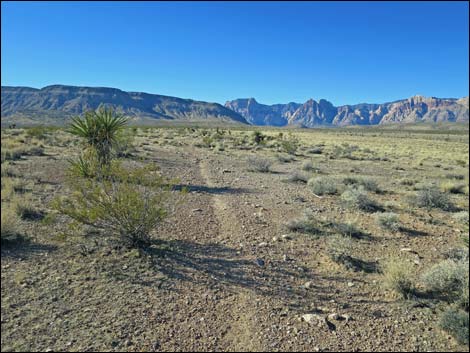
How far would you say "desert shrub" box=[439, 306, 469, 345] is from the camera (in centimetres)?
407

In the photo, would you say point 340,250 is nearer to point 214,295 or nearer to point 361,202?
point 214,295

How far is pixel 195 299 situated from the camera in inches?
191

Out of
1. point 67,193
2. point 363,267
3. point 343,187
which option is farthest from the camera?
point 343,187

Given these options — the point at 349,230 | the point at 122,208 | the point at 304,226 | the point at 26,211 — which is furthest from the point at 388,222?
the point at 26,211

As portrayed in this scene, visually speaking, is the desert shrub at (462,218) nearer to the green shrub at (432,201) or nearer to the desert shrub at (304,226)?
the green shrub at (432,201)

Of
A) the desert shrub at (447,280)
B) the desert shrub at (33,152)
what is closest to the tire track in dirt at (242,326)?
the desert shrub at (447,280)

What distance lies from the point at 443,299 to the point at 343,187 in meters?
8.10

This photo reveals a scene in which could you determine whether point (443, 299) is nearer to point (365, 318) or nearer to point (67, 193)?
point (365, 318)

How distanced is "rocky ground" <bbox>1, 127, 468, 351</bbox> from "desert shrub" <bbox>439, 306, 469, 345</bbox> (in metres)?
0.11

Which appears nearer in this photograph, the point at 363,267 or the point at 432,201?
the point at 363,267

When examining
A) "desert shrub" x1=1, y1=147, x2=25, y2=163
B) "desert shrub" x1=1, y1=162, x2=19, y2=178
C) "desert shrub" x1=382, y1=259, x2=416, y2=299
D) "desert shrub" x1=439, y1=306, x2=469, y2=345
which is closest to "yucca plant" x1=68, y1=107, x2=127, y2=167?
"desert shrub" x1=1, y1=162, x2=19, y2=178

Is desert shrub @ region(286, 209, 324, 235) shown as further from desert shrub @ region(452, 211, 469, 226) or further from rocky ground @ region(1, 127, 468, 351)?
desert shrub @ region(452, 211, 469, 226)

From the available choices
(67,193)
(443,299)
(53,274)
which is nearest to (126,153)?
(67,193)

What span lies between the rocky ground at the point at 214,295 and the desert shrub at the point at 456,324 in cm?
11
